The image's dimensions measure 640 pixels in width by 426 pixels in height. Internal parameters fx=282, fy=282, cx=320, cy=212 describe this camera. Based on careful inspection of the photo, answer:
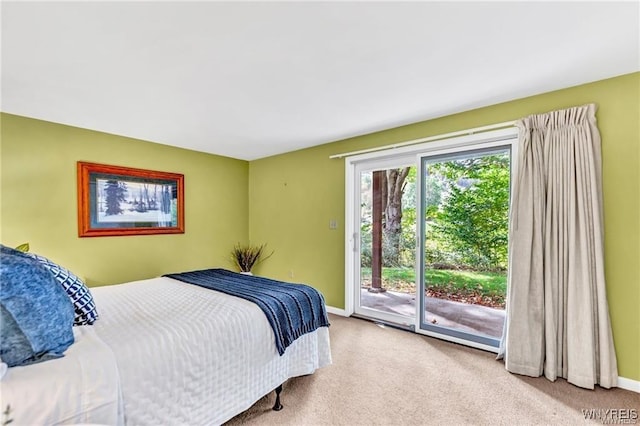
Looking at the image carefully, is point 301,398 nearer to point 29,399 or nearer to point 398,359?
point 398,359

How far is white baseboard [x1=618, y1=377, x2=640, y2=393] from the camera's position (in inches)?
79.0

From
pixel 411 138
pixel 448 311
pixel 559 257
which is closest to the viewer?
pixel 559 257

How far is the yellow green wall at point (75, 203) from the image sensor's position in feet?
9.05

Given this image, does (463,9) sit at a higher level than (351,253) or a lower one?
higher

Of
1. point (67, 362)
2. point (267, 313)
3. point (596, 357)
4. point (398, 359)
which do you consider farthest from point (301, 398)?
point (596, 357)

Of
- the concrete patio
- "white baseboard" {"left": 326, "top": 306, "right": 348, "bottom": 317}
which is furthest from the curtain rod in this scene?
"white baseboard" {"left": 326, "top": 306, "right": 348, "bottom": 317}

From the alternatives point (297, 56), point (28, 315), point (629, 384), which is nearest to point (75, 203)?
point (28, 315)

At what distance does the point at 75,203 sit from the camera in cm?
310

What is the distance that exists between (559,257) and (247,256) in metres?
3.82

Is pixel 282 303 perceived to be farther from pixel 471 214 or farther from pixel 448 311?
pixel 471 214

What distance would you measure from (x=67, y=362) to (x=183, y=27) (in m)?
1.68

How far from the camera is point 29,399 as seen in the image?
3.25ft

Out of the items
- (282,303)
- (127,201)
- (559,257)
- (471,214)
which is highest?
(127,201)

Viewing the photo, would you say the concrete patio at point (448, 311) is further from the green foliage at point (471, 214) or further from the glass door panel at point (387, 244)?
the green foliage at point (471, 214)
